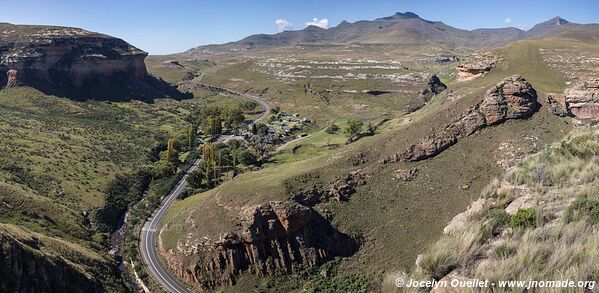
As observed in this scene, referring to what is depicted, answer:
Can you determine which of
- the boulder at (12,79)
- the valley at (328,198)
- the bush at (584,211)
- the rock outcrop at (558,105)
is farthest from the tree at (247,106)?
the bush at (584,211)

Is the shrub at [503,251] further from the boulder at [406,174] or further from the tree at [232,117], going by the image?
the tree at [232,117]

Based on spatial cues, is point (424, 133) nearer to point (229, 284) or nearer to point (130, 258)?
point (229, 284)

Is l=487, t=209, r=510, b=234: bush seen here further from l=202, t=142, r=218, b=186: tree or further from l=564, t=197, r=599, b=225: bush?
l=202, t=142, r=218, b=186: tree

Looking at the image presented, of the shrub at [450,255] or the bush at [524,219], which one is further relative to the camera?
the bush at [524,219]

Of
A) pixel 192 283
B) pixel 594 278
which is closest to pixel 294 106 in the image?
pixel 192 283

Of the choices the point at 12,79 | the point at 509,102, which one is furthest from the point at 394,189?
the point at 12,79

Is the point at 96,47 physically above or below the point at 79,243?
above
